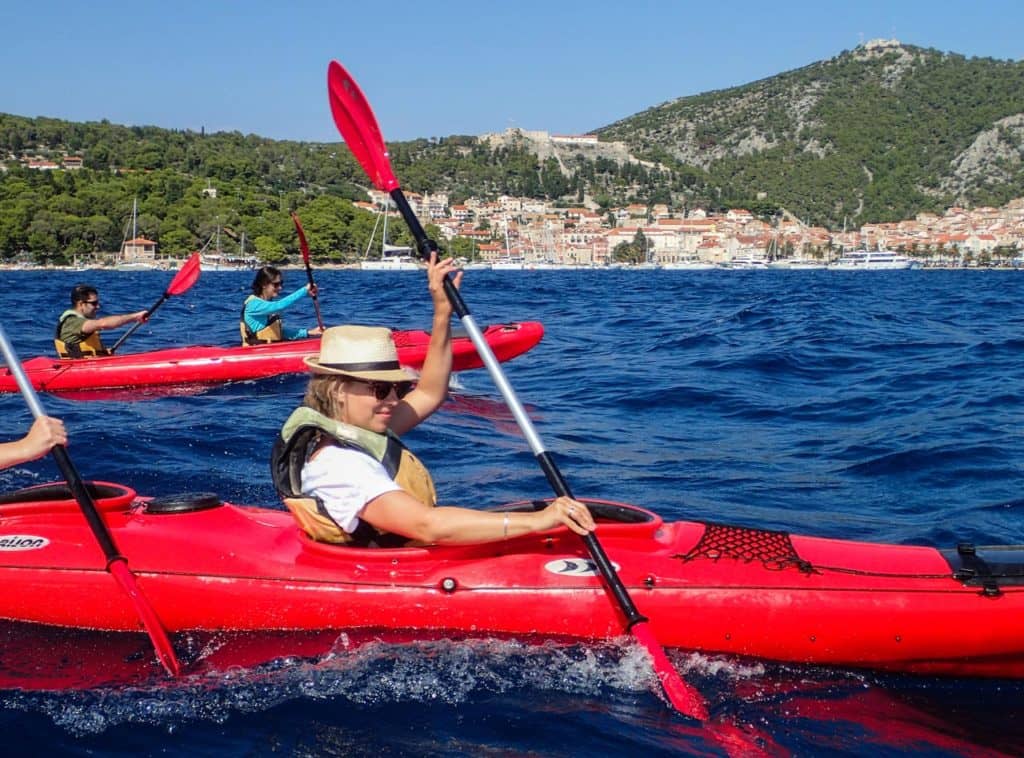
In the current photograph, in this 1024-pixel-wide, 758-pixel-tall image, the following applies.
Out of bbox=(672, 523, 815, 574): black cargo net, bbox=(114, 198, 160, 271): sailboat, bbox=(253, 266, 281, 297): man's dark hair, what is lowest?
bbox=(114, 198, 160, 271): sailboat

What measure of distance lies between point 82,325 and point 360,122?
6.54m

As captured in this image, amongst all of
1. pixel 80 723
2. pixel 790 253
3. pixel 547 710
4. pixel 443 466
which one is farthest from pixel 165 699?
pixel 790 253

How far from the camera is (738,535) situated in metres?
4.12

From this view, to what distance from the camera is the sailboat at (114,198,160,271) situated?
94.4 meters

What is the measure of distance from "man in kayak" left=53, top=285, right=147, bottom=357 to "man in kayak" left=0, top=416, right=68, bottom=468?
23.9 ft

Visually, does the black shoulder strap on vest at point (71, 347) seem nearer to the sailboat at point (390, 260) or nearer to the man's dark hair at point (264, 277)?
the man's dark hair at point (264, 277)

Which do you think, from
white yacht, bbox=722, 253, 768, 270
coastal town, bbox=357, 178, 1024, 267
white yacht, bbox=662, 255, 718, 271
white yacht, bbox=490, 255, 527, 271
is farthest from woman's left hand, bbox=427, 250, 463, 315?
white yacht, bbox=662, 255, 718, 271

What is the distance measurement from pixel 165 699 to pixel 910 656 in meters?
2.75

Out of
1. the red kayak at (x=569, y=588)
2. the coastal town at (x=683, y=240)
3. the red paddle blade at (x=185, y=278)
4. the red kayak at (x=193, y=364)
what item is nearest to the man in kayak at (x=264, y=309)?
the red kayak at (x=193, y=364)

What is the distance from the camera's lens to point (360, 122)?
5.57 metres

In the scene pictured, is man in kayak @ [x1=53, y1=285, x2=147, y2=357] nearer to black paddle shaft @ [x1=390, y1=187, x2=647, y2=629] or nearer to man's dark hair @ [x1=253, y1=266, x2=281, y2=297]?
man's dark hair @ [x1=253, y1=266, x2=281, y2=297]

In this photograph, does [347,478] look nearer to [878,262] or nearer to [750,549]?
[750,549]

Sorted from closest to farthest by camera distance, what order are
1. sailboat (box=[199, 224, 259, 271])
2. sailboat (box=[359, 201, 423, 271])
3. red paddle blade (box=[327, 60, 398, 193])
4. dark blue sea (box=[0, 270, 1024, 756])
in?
dark blue sea (box=[0, 270, 1024, 756]), red paddle blade (box=[327, 60, 398, 193]), sailboat (box=[199, 224, 259, 271]), sailboat (box=[359, 201, 423, 271])

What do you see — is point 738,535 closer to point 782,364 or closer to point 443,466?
point 443,466
